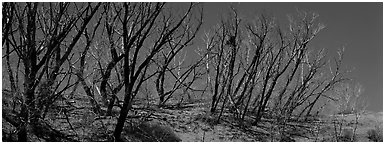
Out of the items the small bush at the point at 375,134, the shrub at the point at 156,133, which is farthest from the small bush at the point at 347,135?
the shrub at the point at 156,133

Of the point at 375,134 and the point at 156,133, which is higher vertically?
the point at 375,134

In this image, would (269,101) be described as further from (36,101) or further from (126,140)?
(36,101)

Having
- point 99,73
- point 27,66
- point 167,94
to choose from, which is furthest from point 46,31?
point 167,94

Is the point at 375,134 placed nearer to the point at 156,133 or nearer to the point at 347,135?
the point at 347,135

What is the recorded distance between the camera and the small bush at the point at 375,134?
1720 centimetres

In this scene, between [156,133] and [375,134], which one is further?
[375,134]

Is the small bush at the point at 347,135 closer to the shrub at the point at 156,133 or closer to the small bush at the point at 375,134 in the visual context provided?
the small bush at the point at 375,134

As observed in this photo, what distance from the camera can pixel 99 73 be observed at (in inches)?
650

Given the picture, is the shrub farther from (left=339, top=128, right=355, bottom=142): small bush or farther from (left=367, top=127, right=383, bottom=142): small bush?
(left=367, top=127, right=383, bottom=142): small bush

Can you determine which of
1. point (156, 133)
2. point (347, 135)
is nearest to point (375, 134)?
point (347, 135)

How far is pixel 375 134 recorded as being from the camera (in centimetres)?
1756

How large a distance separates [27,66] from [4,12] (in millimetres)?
1691

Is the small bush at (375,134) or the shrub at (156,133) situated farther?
the small bush at (375,134)

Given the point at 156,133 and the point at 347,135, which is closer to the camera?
the point at 156,133
